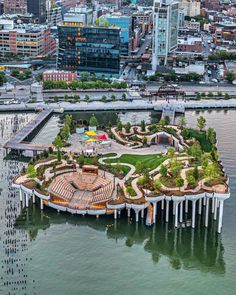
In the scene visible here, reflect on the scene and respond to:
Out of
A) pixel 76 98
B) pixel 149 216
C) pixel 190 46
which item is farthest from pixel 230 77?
pixel 149 216

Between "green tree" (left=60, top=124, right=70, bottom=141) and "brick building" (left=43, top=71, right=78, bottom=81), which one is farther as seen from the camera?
"brick building" (left=43, top=71, right=78, bottom=81)

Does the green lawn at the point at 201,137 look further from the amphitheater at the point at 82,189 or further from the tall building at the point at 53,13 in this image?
the tall building at the point at 53,13

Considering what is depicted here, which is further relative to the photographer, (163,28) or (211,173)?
(163,28)

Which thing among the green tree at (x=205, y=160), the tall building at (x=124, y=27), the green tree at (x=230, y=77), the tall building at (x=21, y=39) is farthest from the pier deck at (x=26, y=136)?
the tall building at (x=124, y=27)

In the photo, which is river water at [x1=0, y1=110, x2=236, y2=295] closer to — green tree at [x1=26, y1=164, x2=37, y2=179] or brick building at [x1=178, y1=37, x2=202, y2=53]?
green tree at [x1=26, y1=164, x2=37, y2=179]

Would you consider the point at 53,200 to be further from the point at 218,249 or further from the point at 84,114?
the point at 84,114

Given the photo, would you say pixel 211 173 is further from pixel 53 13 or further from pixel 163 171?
pixel 53 13

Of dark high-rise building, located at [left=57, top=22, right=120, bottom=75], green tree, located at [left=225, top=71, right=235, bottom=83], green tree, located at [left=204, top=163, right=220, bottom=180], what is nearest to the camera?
green tree, located at [left=204, top=163, right=220, bottom=180]

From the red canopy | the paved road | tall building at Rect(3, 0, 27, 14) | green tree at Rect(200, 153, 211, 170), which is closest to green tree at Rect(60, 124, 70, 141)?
the red canopy
